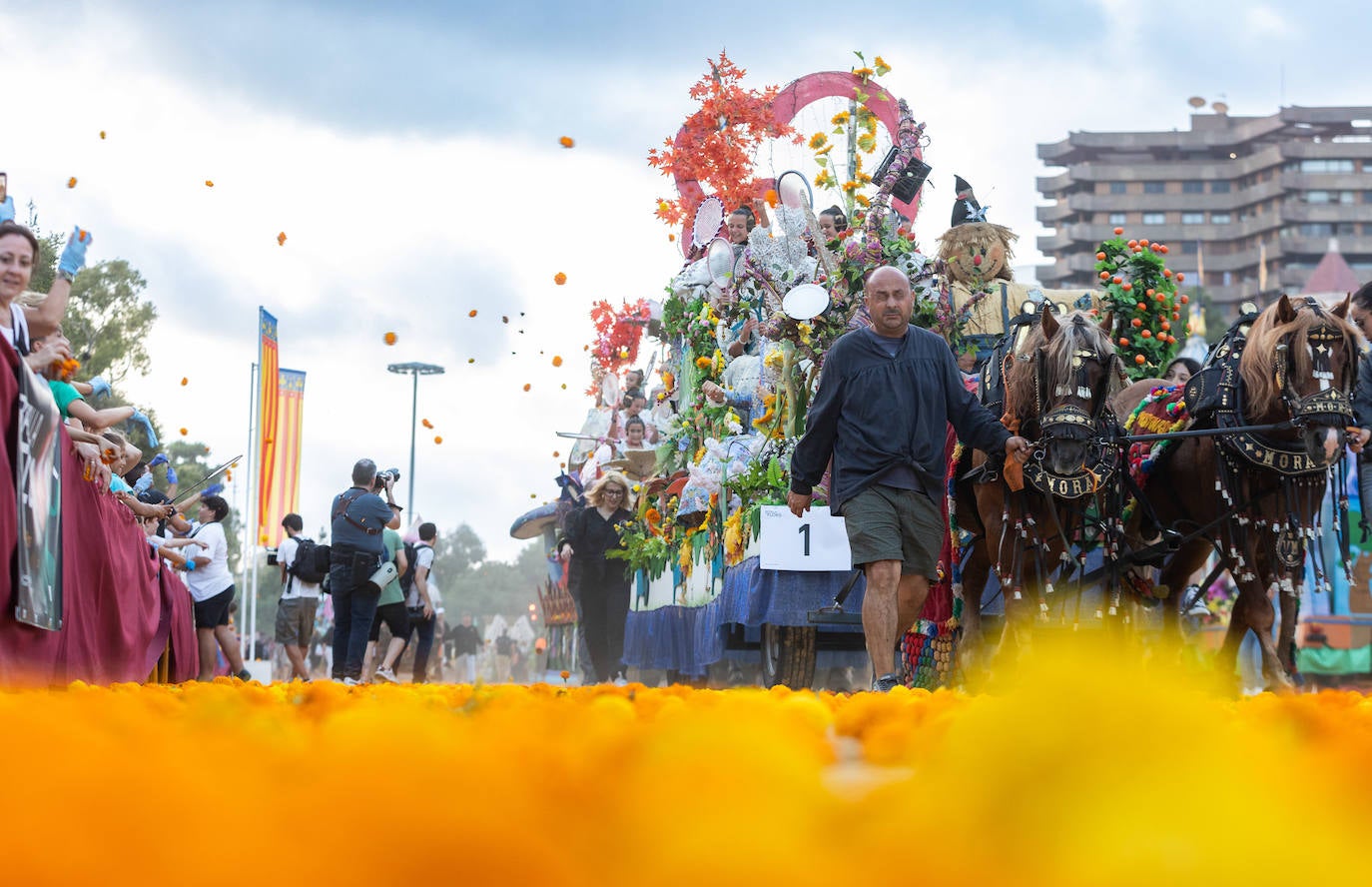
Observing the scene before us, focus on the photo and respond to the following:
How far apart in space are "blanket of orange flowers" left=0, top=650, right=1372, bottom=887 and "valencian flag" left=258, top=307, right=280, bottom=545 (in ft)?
64.8

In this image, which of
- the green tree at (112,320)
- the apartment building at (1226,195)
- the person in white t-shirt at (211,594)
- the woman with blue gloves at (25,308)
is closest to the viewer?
the woman with blue gloves at (25,308)

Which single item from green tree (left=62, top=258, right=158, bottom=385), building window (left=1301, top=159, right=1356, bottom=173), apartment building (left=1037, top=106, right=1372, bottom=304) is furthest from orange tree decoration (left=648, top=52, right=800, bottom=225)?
building window (left=1301, top=159, right=1356, bottom=173)

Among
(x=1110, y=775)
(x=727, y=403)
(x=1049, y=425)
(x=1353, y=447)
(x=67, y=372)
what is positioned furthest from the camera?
(x=727, y=403)

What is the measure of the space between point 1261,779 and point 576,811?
0.46 m

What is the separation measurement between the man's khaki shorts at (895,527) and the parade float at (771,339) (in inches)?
16.4

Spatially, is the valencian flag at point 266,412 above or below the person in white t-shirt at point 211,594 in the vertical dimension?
above

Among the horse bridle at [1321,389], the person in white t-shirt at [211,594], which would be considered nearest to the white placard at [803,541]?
the horse bridle at [1321,389]

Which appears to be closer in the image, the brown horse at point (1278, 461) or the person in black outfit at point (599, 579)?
the brown horse at point (1278, 461)

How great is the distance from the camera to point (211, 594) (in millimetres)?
11680

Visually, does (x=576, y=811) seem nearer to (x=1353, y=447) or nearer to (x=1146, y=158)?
(x=1353, y=447)

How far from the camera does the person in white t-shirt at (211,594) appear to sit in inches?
456

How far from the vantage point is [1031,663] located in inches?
37.6

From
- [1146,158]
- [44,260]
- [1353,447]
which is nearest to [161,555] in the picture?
[1353,447]

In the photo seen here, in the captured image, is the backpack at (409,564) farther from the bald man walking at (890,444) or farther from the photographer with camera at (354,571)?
the bald man walking at (890,444)
